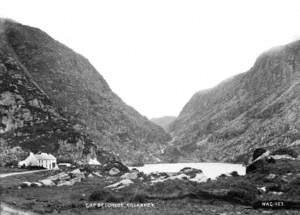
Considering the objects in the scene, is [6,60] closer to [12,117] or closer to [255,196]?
[12,117]

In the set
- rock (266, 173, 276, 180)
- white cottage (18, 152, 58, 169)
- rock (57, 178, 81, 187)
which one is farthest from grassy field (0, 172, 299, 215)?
white cottage (18, 152, 58, 169)

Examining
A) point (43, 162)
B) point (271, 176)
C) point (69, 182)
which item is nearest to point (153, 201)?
point (271, 176)

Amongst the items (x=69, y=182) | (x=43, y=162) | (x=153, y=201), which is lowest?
(x=153, y=201)

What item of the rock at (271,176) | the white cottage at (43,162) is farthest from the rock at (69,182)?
the white cottage at (43,162)

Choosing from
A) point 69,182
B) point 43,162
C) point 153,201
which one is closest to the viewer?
point 153,201

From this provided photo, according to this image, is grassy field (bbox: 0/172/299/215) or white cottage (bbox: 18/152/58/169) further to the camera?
white cottage (bbox: 18/152/58/169)

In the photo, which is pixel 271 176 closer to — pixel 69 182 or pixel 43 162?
pixel 69 182

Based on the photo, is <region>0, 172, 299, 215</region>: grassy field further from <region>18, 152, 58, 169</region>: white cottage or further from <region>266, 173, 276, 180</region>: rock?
<region>18, 152, 58, 169</region>: white cottage

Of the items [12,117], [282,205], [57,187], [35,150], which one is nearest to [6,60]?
[12,117]

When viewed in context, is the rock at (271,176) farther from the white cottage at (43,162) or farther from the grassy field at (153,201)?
the white cottage at (43,162)

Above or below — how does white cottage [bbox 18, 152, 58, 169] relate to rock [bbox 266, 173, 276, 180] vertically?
above

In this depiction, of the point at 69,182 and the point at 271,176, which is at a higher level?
the point at 271,176

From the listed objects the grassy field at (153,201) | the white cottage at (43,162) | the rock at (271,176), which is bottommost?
the grassy field at (153,201)
